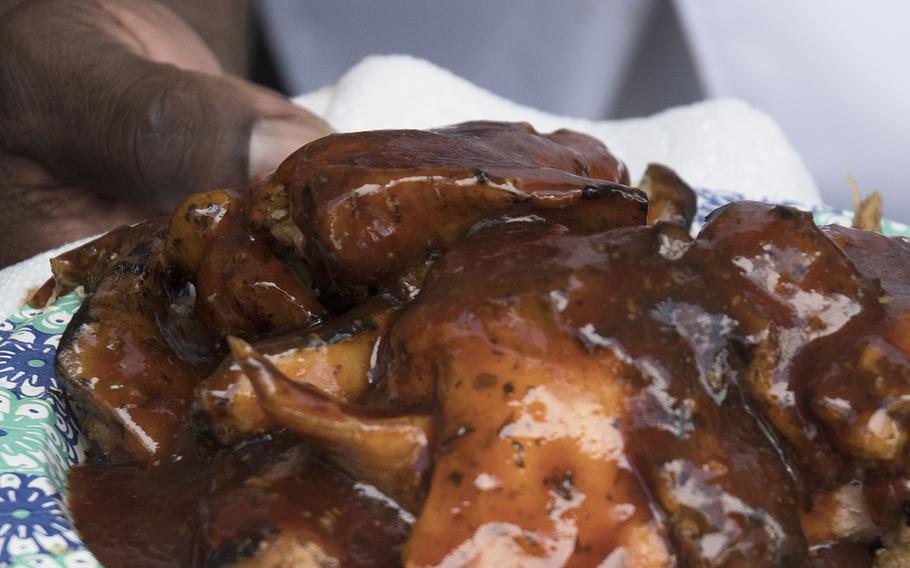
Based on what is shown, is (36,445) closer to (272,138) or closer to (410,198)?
(410,198)

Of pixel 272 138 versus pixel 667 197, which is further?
pixel 272 138

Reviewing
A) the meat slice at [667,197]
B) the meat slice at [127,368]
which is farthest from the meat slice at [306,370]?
the meat slice at [667,197]

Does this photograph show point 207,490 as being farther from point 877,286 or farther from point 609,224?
point 877,286

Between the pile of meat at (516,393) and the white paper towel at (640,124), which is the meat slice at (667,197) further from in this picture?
the white paper towel at (640,124)

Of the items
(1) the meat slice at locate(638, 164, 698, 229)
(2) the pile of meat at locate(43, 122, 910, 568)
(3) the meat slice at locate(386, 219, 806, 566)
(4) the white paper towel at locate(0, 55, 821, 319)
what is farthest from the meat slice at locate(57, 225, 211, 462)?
(4) the white paper towel at locate(0, 55, 821, 319)

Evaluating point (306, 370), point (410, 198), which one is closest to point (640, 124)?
point (410, 198)

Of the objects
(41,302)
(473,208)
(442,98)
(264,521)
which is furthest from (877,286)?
(442,98)
